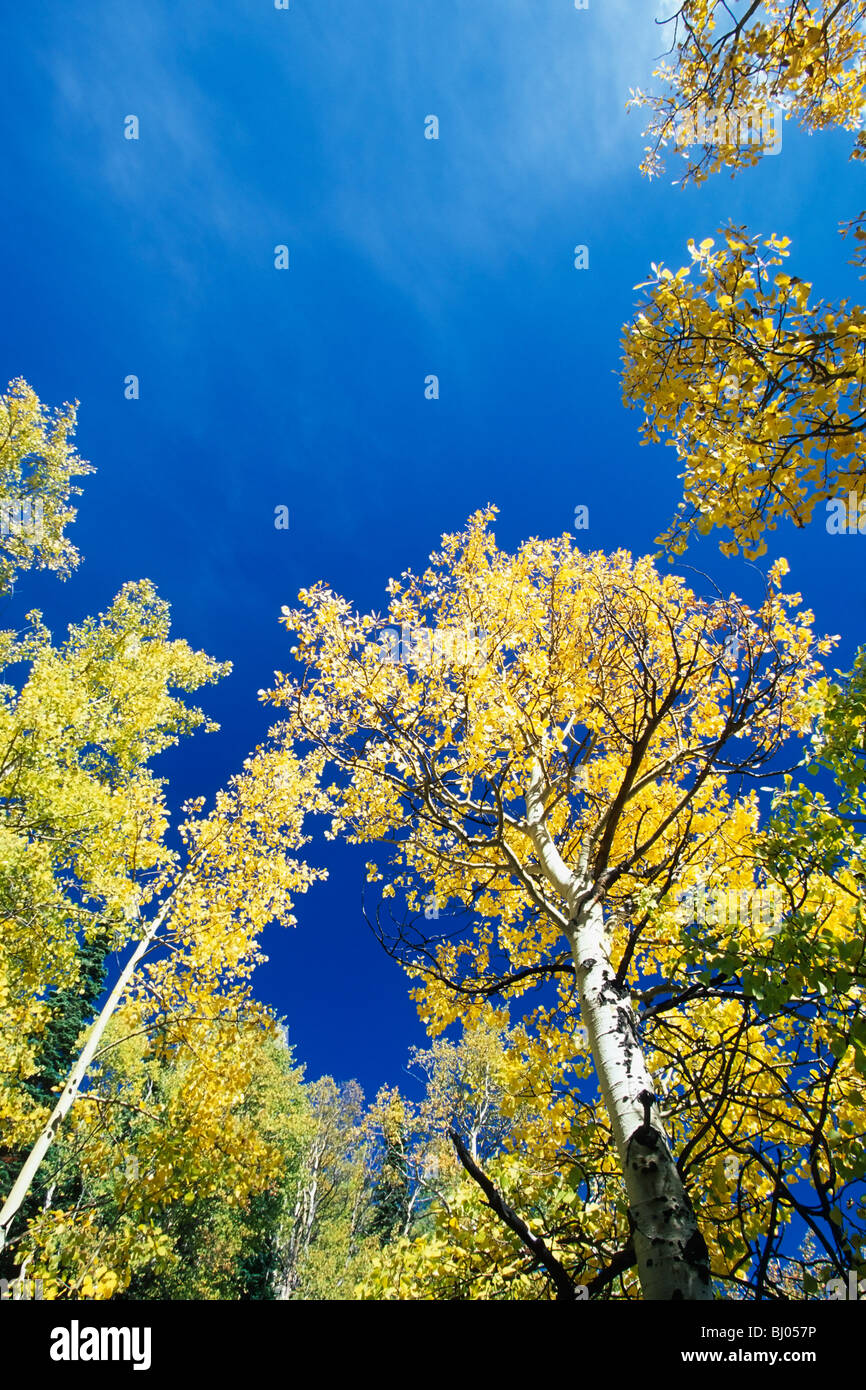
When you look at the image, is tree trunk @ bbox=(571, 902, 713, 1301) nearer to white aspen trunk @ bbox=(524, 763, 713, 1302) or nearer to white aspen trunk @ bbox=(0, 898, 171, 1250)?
white aspen trunk @ bbox=(524, 763, 713, 1302)

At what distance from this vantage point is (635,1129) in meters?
2.31

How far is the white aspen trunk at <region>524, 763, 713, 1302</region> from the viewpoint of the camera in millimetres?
1886

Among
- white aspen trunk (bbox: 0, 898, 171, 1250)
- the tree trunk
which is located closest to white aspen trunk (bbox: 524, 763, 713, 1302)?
the tree trunk

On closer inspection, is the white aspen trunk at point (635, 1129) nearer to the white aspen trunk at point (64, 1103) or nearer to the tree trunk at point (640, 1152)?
the tree trunk at point (640, 1152)

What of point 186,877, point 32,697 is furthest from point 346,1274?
point 32,697

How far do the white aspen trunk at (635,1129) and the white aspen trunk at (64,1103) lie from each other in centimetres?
553

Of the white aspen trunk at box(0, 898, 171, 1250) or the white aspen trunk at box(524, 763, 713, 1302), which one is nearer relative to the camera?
the white aspen trunk at box(524, 763, 713, 1302)

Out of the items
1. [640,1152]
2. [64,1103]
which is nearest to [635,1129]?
[640,1152]

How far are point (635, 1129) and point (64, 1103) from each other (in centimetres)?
602

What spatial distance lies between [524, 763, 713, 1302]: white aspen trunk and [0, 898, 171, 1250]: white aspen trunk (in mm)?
5529

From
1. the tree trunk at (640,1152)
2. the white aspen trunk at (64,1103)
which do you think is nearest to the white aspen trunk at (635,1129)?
the tree trunk at (640,1152)
